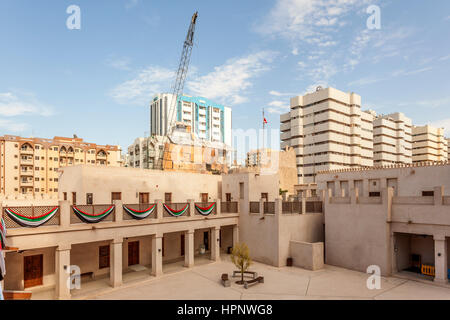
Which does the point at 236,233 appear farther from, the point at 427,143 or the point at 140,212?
the point at 427,143

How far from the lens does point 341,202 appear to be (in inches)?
1054

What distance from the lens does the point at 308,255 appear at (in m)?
25.1

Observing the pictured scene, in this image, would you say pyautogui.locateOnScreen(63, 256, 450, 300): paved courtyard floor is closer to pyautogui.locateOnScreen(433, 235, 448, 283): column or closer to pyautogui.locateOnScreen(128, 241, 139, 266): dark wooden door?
pyautogui.locateOnScreen(433, 235, 448, 283): column

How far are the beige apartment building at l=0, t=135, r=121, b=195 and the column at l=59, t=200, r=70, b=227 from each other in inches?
2267

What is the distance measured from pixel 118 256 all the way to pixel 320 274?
1622cm

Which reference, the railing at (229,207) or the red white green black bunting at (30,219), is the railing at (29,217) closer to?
the red white green black bunting at (30,219)

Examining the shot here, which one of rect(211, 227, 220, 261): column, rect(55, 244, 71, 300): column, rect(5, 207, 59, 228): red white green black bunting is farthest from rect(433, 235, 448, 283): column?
rect(5, 207, 59, 228): red white green black bunting

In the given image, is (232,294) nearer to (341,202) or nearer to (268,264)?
(268,264)

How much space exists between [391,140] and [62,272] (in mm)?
109468

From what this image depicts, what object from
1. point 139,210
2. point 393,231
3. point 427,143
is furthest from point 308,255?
point 427,143

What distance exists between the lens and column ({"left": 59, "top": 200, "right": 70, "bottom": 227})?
→ 1772cm

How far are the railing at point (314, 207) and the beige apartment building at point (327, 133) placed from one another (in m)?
52.3

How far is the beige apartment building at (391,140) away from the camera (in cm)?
9838

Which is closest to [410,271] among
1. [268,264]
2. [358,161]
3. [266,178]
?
[268,264]
